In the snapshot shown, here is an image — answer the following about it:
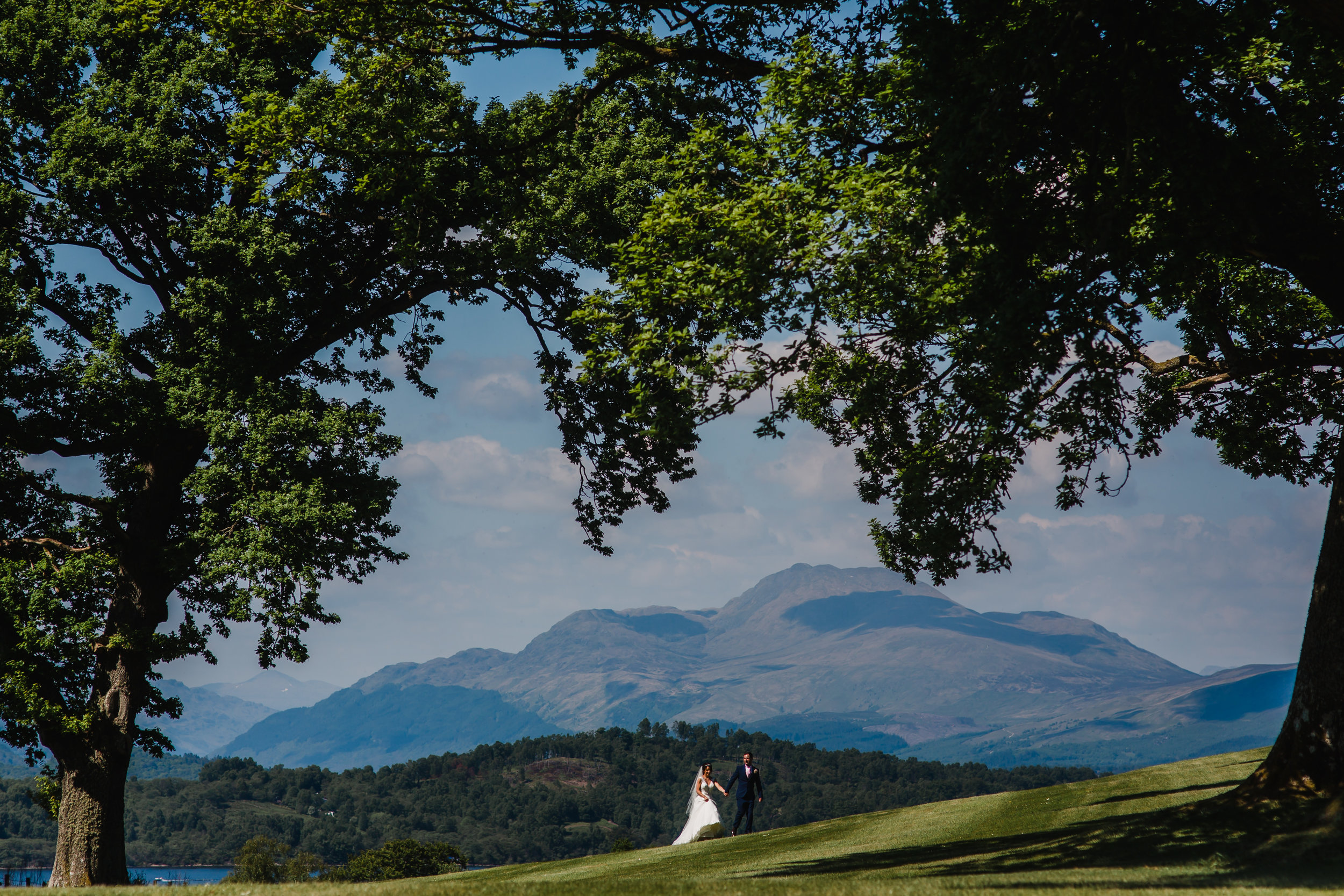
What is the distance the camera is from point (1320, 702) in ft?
44.6

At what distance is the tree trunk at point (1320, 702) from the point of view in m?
13.3

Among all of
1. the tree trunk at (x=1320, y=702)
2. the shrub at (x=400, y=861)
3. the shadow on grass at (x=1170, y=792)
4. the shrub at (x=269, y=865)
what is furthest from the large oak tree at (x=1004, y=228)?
the shrub at (x=269, y=865)

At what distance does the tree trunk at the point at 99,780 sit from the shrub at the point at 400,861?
217 feet

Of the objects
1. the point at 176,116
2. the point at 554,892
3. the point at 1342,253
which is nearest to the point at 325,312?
the point at 176,116

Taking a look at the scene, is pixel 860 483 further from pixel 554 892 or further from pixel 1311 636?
pixel 554 892

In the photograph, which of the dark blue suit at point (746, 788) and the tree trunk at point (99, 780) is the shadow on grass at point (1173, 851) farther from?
the tree trunk at point (99, 780)

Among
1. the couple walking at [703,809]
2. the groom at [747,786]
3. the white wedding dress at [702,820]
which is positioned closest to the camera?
the groom at [747,786]

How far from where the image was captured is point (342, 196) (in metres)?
22.2

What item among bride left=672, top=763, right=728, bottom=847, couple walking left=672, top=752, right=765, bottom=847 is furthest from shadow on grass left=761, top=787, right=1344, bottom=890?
bride left=672, top=763, right=728, bottom=847

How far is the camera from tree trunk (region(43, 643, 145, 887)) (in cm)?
1988

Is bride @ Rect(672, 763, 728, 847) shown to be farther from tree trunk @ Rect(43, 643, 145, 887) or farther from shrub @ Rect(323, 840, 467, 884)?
shrub @ Rect(323, 840, 467, 884)

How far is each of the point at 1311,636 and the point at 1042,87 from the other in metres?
9.00

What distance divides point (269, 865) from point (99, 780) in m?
105

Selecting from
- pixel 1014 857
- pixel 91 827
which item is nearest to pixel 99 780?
pixel 91 827
